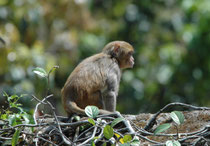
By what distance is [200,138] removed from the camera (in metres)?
4.23

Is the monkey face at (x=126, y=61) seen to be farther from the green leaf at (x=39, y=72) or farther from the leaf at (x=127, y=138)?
the leaf at (x=127, y=138)

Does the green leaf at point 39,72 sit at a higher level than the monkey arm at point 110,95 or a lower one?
higher

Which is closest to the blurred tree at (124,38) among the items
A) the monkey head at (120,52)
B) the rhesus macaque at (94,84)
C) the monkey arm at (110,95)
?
the monkey head at (120,52)

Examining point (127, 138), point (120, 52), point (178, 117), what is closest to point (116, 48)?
point (120, 52)

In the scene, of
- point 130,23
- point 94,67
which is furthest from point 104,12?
point 94,67

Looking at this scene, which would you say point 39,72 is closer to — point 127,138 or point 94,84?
point 127,138

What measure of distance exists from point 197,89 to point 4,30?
25.1 ft

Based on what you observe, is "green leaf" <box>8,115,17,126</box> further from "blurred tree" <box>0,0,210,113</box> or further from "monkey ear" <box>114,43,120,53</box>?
"blurred tree" <box>0,0,210,113</box>

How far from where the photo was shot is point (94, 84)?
257 inches

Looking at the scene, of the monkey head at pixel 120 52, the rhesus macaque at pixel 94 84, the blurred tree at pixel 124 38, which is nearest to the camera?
the rhesus macaque at pixel 94 84

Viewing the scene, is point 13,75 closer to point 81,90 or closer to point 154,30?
point 81,90

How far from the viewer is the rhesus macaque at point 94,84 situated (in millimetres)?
6285

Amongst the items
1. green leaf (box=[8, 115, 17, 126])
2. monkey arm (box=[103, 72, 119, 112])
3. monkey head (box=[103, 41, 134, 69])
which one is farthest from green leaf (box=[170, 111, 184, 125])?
monkey head (box=[103, 41, 134, 69])

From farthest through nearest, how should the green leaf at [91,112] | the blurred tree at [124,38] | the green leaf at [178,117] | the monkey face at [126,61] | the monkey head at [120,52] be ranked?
1. the blurred tree at [124,38]
2. the monkey face at [126,61]
3. the monkey head at [120,52]
4. the green leaf at [91,112]
5. the green leaf at [178,117]
